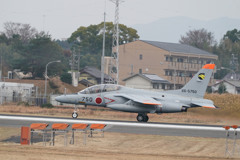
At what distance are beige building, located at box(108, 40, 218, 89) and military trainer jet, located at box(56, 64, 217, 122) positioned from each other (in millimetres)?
47284

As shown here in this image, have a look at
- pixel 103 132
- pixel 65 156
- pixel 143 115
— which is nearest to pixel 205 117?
pixel 143 115

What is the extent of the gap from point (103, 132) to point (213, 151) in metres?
6.41

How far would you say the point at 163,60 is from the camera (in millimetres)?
87500

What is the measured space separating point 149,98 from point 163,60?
52.7 meters

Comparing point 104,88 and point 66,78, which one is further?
point 66,78

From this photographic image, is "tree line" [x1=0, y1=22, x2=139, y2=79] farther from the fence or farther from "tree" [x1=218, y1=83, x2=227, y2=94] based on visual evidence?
"tree" [x1=218, y1=83, x2=227, y2=94]

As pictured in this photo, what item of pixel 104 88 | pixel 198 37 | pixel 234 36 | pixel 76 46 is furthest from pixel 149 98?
pixel 198 37

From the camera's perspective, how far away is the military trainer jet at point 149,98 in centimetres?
3506

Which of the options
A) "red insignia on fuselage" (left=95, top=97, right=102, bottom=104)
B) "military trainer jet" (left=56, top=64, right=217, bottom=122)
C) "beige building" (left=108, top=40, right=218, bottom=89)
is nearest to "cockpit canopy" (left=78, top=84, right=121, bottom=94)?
"military trainer jet" (left=56, top=64, right=217, bottom=122)

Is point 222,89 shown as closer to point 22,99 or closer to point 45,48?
point 45,48

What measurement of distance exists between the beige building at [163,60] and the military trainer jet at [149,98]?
4728cm

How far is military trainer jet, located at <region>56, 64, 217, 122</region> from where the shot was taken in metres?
35.1

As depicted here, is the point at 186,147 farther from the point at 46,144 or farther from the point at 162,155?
the point at 46,144

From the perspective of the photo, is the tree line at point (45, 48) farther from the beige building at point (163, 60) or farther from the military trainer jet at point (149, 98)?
the military trainer jet at point (149, 98)
